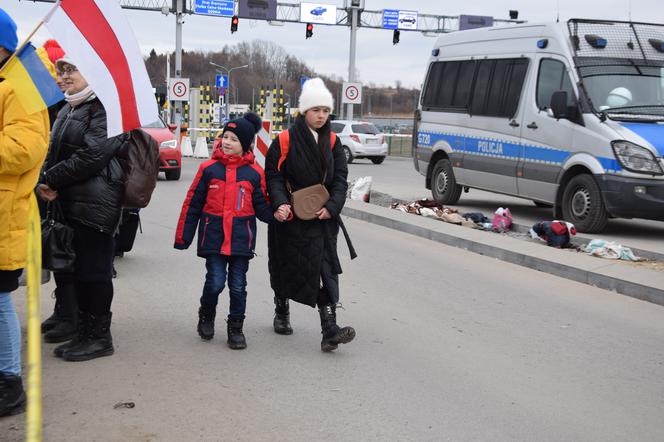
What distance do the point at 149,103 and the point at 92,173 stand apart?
3.36 ft

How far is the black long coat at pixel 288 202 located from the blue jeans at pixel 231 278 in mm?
278

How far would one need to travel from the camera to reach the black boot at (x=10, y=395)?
4.43 m

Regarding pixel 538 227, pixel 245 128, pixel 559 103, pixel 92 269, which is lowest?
pixel 538 227

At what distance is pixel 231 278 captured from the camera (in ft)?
19.7

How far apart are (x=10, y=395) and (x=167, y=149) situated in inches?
605

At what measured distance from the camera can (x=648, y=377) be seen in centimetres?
571

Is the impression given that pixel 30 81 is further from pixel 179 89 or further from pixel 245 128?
pixel 179 89

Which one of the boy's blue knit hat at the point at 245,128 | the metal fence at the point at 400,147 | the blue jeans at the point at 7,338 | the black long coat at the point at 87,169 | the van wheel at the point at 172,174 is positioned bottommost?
the metal fence at the point at 400,147

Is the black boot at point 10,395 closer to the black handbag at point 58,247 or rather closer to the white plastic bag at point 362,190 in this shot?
the black handbag at point 58,247

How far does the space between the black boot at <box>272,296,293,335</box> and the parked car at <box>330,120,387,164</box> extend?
83.2 feet

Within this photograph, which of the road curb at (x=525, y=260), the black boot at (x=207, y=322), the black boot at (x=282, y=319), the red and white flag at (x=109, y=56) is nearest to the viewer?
the red and white flag at (x=109, y=56)

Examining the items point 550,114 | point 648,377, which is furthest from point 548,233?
point 648,377

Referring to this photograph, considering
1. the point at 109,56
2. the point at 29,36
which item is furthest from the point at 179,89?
the point at 29,36

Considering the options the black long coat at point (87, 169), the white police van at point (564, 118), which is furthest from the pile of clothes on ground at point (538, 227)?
the black long coat at point (87, 169)
